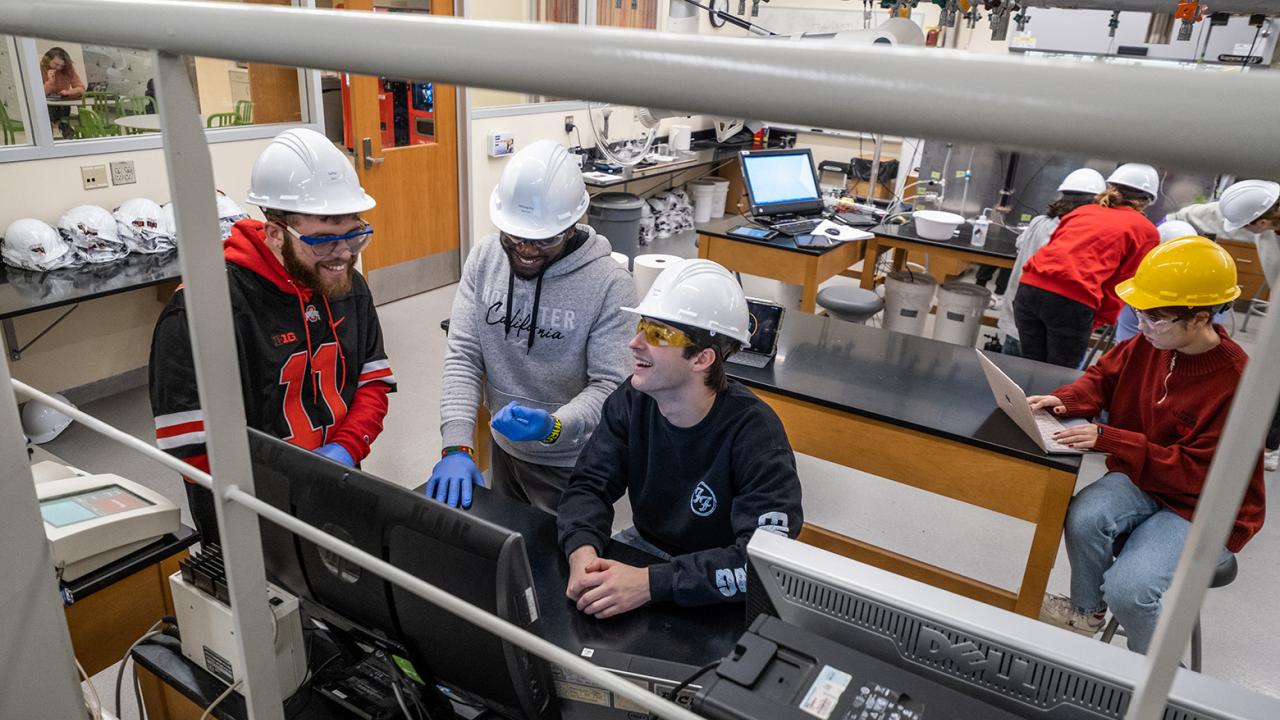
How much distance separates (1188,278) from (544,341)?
1631 mm

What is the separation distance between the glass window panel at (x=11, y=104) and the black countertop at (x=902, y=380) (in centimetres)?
311

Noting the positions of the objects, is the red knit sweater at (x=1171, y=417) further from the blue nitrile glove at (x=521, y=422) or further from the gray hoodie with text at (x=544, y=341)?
the blue nitrile glove at (x=521, y=422)

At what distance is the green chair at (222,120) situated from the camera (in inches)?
176

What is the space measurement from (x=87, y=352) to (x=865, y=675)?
409cm

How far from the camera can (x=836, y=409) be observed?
7.95ft

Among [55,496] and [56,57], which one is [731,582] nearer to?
[55,496]

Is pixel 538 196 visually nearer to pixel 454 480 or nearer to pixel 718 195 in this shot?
pixel 454 480

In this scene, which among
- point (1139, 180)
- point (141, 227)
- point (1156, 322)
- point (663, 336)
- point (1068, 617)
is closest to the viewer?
point (663, 336)

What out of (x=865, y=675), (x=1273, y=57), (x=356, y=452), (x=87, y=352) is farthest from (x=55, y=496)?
(x=1273, y=57)

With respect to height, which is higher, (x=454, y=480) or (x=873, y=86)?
(x=873, y=86)

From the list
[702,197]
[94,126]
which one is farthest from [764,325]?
[702,197]

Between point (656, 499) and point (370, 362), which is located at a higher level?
point (370, 362)

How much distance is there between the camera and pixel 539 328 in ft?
6.86

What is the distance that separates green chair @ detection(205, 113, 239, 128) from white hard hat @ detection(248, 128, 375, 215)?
3.08m
